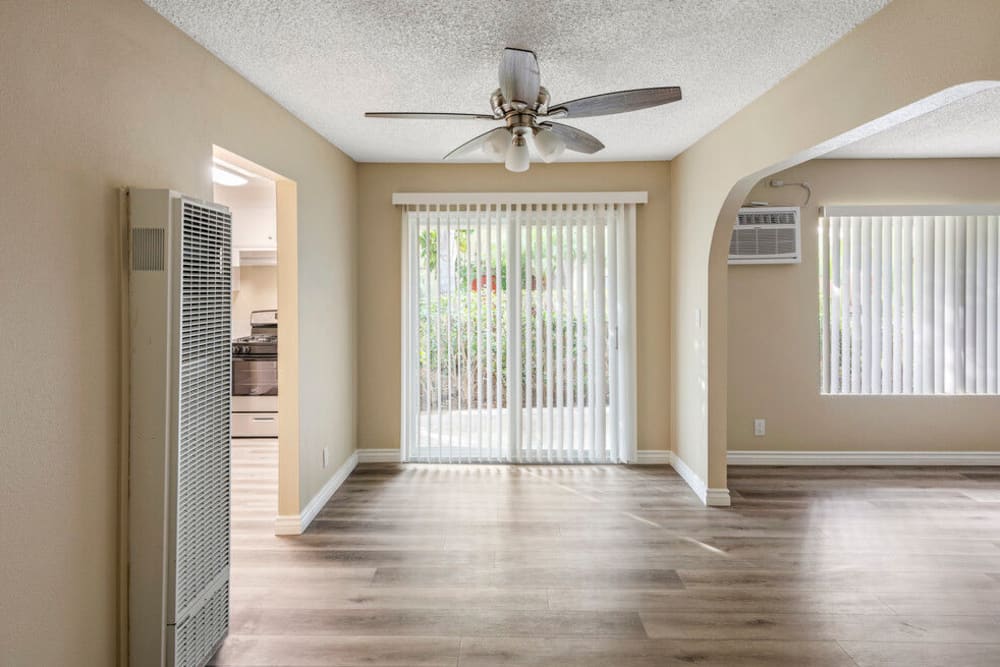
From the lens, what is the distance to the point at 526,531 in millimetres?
3412

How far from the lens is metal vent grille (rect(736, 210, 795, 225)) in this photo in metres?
4.64

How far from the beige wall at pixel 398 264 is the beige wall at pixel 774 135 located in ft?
0.46

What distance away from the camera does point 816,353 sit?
470cm

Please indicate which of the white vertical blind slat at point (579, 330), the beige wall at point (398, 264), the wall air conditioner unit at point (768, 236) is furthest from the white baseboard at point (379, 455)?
the wall air conditioner unit at point (768, 236)

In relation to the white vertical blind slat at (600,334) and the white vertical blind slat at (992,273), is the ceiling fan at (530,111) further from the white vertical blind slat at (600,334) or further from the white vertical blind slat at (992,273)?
the white vertical blind slat at (992,273)

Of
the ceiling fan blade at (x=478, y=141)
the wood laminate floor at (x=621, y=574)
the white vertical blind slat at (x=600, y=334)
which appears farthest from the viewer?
the white vertical blind slat at (x=600, y=334)

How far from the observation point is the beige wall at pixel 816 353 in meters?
4.65

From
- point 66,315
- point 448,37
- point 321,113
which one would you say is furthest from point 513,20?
point 66,315

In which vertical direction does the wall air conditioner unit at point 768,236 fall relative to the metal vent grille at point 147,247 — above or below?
above

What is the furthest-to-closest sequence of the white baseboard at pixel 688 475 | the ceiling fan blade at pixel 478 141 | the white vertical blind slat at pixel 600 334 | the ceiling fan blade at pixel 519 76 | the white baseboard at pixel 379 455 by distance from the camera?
the white baseboard at pixel 379 455 → the white vertical blind slat at pixel 600 334 → the white baseboard at pixel 688 475 → the ceiling fan blade at pixel 478 141 → the ceiling fan blade at pixel 519 76

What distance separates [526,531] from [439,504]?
0.71 metres

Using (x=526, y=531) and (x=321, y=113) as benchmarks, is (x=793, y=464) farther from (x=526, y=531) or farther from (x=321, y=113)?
(x=321, y=113)

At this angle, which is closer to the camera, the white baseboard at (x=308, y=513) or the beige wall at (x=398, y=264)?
the white baseboard at (x=308, y=513)

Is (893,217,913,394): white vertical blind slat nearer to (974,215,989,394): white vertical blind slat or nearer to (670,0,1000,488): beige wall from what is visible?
(974,215,989,394): white vertical blind slat
